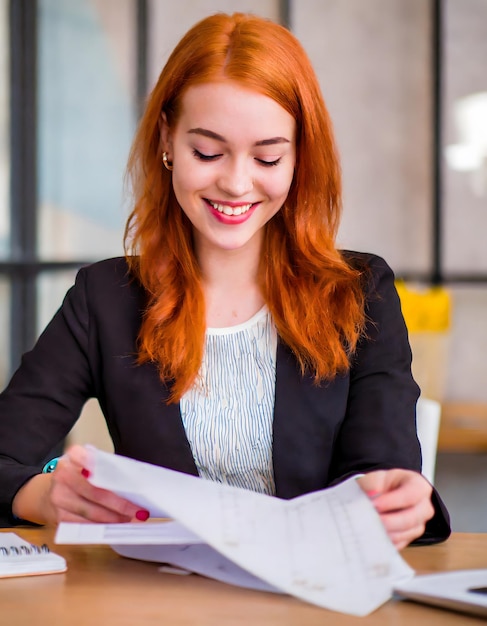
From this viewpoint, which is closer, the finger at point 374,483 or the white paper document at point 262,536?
the white paper document at point 262,536

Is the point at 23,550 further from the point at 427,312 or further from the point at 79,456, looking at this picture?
the point at 427,312

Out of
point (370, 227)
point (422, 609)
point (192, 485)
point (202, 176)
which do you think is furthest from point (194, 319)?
point (370, 227)

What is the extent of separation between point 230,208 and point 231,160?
0.29 ft

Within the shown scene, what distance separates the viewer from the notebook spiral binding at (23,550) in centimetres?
116

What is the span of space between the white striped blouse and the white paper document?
42 cm

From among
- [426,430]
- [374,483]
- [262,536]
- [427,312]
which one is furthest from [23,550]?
[427,312]

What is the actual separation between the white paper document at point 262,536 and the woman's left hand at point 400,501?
0.03 m

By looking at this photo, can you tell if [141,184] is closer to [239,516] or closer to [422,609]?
[239,516]

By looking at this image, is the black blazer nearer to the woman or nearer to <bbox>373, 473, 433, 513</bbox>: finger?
the woman

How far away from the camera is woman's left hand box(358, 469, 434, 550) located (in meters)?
1.18

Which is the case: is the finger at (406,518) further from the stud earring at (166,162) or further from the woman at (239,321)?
the stud earring at (166,162)

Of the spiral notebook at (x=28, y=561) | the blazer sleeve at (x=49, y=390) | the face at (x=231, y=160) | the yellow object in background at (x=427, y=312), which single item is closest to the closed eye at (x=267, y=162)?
the face at (x=231, y=160)

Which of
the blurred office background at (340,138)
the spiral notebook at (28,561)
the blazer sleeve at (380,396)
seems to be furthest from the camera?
the blurred office background at (340,138)

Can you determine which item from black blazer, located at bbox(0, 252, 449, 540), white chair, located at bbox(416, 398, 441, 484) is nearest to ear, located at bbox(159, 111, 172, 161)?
black blazer, located at bbox(0, 252, 449, 540)
